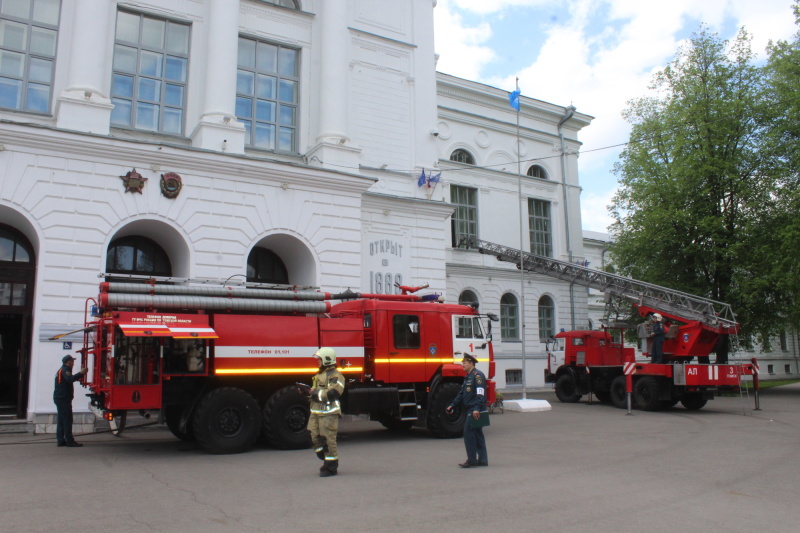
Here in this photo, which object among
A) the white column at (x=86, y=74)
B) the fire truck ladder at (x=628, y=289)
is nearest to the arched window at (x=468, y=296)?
the fire truck ladder at (x=628, y=289)

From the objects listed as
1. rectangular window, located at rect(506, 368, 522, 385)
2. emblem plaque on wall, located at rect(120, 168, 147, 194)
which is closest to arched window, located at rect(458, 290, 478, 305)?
rectangular window, located at rect(506, 368, 522, 385)

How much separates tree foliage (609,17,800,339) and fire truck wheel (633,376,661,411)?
9.61 metres

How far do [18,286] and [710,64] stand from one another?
1214 inches

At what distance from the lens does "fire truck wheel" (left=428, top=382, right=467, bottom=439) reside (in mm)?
13664

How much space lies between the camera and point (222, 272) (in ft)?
56.1

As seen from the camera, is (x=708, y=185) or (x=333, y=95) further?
(x=708, y=185)

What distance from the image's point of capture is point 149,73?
18328 millimetres

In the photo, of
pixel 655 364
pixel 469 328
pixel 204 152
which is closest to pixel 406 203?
pixel 204 152

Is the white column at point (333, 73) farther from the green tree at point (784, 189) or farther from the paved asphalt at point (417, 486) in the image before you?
the green tree at point (784, 189)

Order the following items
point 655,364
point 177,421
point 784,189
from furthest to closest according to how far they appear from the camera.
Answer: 1. point 784,189
2. point 655,364
3. point 177,421

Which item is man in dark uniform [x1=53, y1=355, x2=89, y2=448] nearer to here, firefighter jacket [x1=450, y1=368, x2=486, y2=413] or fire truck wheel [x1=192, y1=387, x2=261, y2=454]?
fire truck wheel [x1=192, y1=387, x2=261, y2=454]

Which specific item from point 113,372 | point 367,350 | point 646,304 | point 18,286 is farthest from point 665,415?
point 18,286

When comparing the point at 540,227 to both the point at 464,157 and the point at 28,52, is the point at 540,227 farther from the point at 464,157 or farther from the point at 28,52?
the point at 28,52

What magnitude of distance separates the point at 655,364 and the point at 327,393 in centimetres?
1428
